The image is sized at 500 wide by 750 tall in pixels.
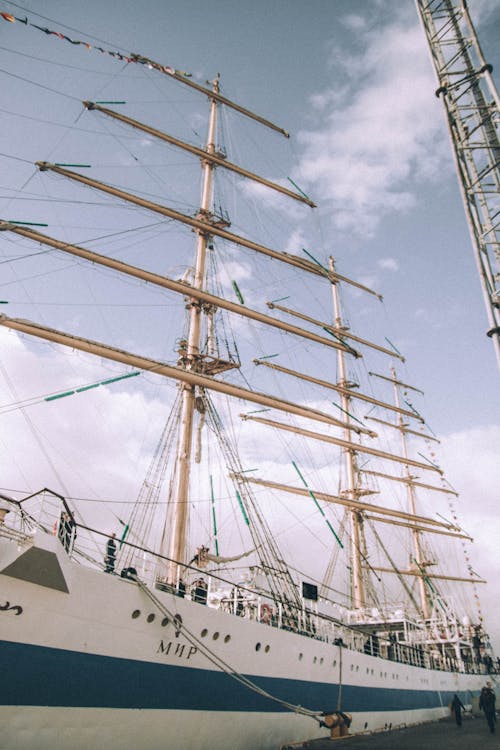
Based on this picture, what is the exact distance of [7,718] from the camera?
24.2ft

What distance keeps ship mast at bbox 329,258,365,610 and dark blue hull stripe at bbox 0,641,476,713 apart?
1584 centimetres

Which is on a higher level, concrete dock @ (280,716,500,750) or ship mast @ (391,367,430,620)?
ship mast @ (391,367,430,620)

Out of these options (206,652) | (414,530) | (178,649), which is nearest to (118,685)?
(178,649)

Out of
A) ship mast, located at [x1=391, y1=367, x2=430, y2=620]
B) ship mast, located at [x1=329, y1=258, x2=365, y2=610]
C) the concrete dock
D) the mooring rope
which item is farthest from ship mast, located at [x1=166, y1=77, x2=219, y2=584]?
ship mast, located at [x1=391, y1=367, x2=430, y2=620]

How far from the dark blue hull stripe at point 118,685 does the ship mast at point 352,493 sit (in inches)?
624

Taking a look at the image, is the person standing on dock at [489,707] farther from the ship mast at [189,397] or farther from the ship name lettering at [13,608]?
the ship name lettering at [13,608]

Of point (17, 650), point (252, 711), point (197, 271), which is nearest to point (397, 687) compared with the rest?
point (252, 711)

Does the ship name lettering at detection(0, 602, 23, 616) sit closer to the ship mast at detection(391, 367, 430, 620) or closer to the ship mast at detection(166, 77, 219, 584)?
the ship mast at detection(166, 77, 219, 584)

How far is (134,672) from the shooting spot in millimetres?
8984

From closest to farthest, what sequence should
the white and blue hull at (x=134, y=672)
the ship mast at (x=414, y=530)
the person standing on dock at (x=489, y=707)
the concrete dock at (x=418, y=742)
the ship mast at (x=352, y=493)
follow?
the white and blue hull at (x=134, y=672) → the concrete dock at (x=418, y=742) → the person standing on dock at (x=489, y=707) → the ship mast at (x=352, y=493) → the ship mast at (x=414, y=530)

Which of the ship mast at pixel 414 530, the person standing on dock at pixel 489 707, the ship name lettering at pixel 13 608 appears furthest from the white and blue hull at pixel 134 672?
the ship mast at pixel 414 530

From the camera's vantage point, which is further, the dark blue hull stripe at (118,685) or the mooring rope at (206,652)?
the mooring rope at (206,652)

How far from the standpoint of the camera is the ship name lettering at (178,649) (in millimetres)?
9539

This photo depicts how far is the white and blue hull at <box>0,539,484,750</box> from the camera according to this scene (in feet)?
25.2
